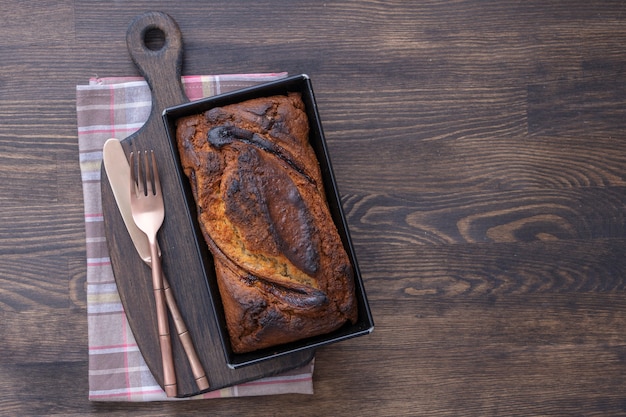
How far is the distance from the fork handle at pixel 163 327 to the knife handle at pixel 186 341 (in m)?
0.02

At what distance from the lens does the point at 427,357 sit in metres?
1.93

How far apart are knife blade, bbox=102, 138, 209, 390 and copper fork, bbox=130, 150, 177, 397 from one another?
0.08 ft

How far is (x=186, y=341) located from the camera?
1765 millimetres

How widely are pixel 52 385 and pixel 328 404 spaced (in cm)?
86

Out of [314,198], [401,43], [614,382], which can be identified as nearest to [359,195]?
[314,198]

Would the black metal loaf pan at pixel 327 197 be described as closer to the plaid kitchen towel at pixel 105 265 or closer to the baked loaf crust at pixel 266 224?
the baked loaf crust at pixel 266 224

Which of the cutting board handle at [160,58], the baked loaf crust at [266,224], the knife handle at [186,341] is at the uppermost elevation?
the cutting board handle at [160,58]

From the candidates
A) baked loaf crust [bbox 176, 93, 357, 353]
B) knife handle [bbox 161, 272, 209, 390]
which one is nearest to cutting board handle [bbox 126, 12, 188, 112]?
baked loaf crust [bbox 176, 93, 357, 353]

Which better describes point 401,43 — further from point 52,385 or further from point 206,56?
point 52,385

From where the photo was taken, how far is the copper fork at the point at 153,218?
1736 millimetres

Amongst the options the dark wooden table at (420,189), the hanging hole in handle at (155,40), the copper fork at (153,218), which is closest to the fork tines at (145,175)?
the copper fork at (153,218)

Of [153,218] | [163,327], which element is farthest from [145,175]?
[163,327]

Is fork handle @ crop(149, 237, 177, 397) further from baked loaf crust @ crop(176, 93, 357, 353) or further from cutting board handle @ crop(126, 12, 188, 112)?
cutting board handle @ crop(126, 12, 188, 112)

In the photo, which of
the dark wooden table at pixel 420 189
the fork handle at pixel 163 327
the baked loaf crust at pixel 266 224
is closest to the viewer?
the baked loaf crust at pixel 266 224
